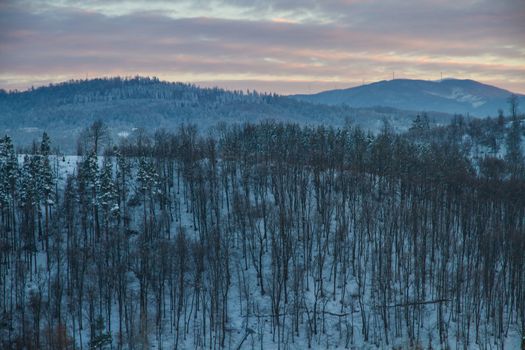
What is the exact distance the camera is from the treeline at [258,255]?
6525 centimetres

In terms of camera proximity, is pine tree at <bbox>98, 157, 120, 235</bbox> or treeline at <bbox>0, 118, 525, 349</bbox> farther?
pine tree at <bbox>98, 157, 120, 235</bbox>

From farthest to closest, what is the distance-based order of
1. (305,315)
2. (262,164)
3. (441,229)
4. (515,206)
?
(262,164) < (515,206) < (441,229) < (305,315)

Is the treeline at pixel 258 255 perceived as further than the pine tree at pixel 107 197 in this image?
No

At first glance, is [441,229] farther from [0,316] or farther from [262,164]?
[0,316]

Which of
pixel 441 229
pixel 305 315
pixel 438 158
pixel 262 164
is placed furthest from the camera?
pixel 438 158

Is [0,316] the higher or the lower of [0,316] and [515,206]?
the lower

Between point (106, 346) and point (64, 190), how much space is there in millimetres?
39071

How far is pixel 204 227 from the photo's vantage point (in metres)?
84.1

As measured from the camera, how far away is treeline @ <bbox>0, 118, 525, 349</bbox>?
65250 mm

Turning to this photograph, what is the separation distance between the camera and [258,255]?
82625 millimetres

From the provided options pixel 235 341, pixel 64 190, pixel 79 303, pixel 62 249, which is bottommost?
pixel 235 341

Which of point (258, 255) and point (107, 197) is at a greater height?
point (107, 197)

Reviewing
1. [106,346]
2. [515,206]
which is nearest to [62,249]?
[106,346]

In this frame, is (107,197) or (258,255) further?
(258,255)
